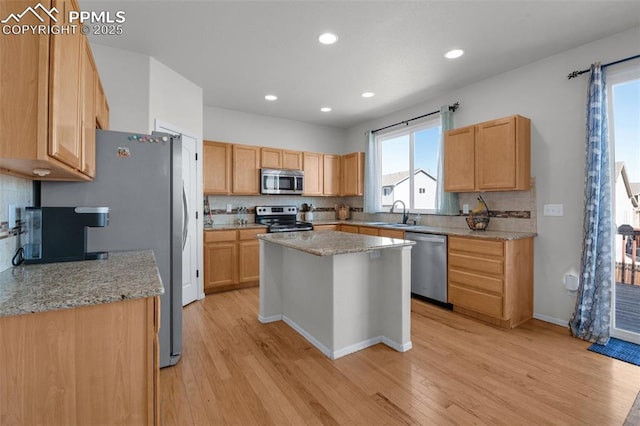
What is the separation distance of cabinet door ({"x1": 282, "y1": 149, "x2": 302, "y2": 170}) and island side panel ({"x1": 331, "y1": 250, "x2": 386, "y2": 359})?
115 inches

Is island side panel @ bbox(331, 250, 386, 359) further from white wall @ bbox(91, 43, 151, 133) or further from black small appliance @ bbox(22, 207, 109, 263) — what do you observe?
white wall @ bbox(91, 43, 151, 133)

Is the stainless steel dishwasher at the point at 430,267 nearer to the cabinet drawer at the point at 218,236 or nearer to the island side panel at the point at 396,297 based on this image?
the island side panel at the point at 396,297

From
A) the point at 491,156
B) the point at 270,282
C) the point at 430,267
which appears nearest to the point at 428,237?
the point at 430,267

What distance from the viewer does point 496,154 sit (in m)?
3.28

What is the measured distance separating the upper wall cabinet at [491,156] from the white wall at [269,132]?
7.75 feet

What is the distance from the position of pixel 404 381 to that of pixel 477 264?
1674 millimetres

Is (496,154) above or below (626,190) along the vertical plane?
above

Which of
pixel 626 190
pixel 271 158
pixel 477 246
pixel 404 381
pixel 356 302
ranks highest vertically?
pixel 271 158

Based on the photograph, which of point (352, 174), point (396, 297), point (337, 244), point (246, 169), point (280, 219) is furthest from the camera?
point (352, 174)

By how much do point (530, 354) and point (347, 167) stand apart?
4.03 m

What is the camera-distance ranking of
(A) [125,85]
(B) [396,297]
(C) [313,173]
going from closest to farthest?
1. (B) [396,297]
2. (A) [125,85]
3. (C) [313,173]

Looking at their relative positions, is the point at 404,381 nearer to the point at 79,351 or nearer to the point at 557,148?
the point at 79,351

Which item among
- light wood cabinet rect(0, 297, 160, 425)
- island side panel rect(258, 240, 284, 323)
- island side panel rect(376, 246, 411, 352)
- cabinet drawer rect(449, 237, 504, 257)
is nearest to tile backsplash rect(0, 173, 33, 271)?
light wood cabinet rect(0, 297, 160, 425)

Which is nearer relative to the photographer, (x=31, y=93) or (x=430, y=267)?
(x=31, y=93)
